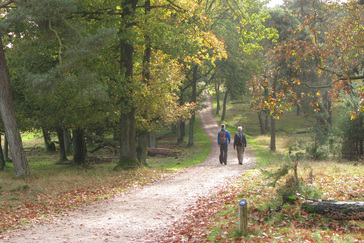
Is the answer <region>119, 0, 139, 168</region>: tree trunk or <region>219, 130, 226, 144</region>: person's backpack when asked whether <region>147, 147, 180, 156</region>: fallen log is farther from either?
<region>119, 0, 139, 168</region>: tree trunk

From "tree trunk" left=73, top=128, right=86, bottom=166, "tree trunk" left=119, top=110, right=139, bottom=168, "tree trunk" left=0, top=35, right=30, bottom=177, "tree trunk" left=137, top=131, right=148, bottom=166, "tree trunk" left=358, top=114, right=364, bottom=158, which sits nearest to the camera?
"tree trunk" left=0, top=35, right=30, bottom=177

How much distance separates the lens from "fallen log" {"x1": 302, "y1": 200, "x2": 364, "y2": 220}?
23.9ft

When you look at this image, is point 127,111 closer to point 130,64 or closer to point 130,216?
point 130,64

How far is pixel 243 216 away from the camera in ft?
23.3

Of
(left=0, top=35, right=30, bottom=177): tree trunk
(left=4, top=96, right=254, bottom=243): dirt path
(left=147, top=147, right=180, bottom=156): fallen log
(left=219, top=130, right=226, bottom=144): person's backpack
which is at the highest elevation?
(left=0, top=35, right=30, bottom=177): tree trunk

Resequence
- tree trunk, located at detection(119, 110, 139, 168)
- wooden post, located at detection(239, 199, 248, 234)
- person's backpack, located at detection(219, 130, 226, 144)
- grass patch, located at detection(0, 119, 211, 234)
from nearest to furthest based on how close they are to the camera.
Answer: wooden post, located at detection(239, 199, 248, 234) < grass patch, located at detection(0, 119, 211, 234) < tree trunk, located at detection(119, 110, 139, 168) < person's backpack, located at detection(219, 130, 226, 144)

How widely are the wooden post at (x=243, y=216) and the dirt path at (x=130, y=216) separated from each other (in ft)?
6.72

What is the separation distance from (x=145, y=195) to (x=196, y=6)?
10154mm

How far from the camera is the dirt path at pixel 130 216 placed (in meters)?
8.09

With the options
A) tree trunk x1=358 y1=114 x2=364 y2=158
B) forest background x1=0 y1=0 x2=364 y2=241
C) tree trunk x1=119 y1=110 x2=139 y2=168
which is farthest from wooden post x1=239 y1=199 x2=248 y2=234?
tree trunk x1=358 y1=114 x2=364 y2=158

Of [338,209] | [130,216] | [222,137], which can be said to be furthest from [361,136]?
[130,216]

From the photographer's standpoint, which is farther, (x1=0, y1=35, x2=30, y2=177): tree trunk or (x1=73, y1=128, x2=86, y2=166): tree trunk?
(x1=73, y1=128, x2=86, y2=166): tree trunk

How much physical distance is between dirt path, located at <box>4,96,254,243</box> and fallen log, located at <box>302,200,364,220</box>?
3559mm

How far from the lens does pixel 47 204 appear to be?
37.0ft
